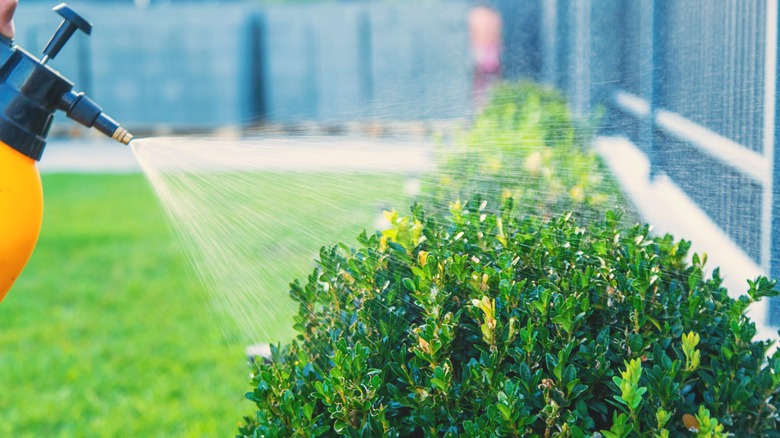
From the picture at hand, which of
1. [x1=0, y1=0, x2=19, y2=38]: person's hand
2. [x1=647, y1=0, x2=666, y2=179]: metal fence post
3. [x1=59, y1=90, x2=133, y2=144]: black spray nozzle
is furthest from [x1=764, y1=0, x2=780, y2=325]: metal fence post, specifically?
[x1=0, y1=0, x2=19, y2=38]: person's hand

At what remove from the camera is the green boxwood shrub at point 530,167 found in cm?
245

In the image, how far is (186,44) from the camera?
1442 centimetres

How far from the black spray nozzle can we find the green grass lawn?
1.87 feet

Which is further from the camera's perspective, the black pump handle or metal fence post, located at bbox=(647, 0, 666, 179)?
metal fence post, located at bbox=(647, 0, 666, 179)

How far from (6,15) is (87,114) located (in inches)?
8.1

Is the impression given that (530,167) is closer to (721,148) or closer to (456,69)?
(721,148)

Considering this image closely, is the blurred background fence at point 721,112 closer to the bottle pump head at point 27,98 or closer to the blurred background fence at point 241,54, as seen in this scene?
the bottle pump head at point 27,98

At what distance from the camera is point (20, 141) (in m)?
1.53

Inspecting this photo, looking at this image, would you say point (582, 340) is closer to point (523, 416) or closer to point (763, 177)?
point (523, 416)

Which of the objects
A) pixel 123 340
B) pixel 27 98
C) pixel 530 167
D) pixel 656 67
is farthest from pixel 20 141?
pixel 123 340

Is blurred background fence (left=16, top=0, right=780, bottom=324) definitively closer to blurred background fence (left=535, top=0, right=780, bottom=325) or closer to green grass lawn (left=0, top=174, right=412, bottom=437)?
blurred background fence (left=535, top=0, right=780, bottom=325)

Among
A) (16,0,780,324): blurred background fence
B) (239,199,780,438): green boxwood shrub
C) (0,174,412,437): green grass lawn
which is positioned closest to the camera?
(239,199,780,438): green boxwood shrub

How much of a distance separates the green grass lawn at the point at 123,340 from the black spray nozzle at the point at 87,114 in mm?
571

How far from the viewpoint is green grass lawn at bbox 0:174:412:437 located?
3436 mm
